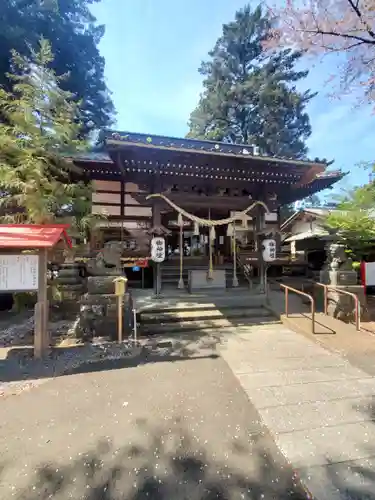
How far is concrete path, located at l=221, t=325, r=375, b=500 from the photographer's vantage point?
195 centimetres

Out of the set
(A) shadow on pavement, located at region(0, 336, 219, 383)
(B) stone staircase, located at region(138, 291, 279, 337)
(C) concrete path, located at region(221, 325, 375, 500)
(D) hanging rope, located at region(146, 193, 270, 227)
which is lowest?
(C) concrete path, located at region(221, 325, 375, 500)

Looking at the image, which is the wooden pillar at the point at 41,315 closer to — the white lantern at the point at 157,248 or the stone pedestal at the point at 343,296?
the white lantern at the point at 157,248

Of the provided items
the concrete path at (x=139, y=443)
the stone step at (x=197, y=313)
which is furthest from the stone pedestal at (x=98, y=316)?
the concrete path at (x=139, y=443)

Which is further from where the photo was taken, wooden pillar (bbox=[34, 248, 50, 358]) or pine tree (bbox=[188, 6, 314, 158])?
pine tree (bbox=[188, 6, 314, 158])

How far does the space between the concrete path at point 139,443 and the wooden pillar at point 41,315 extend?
95 centimetres

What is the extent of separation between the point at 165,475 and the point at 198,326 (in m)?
3.67

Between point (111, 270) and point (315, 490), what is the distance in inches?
168

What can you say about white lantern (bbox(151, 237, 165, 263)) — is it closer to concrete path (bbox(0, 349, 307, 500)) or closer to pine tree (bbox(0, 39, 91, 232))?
pine tree (bbox(0, 39, 91, 232))

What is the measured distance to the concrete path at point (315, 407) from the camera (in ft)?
6.40

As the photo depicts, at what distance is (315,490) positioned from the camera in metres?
1.82

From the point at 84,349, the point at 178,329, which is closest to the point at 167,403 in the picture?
the point at 84,349

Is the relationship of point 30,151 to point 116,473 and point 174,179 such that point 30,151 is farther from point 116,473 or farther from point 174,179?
point 116,473

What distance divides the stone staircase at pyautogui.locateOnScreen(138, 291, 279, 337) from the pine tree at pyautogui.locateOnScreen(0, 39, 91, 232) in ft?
11.2

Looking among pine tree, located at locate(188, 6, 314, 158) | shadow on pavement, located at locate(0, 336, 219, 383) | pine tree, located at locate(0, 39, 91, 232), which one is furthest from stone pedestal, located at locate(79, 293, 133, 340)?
pine tree, located at locate(188, 6, 314, 158)
